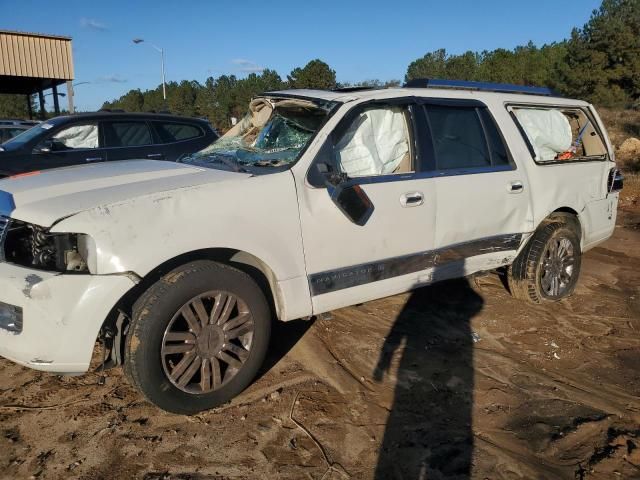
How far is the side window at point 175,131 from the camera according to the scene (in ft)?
26.8

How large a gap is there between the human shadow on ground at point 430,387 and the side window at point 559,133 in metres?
1.60

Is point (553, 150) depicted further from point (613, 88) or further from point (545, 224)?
point (613, 88)

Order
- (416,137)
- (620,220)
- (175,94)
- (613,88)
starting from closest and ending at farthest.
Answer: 1. (416,137)
2. (620,220)
3. (613,88)
4. (175,94)

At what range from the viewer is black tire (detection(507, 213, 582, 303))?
4848 millimetres

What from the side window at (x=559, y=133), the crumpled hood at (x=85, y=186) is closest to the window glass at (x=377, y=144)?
the crumpled hood at (x=85, y=186)

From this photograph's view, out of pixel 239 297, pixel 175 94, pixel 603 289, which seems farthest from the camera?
pixel 175 94

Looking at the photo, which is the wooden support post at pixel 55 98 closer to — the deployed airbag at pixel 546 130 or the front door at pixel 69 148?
the front door at pixel 69 148

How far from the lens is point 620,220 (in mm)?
9469

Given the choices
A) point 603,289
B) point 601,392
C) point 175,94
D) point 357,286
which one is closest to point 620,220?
point 603,289

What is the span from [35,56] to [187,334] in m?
20.4

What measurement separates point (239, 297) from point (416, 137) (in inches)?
71.4

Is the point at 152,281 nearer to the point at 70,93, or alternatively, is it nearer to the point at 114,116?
the point at 114,116

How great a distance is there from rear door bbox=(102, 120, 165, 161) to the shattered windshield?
354 cm

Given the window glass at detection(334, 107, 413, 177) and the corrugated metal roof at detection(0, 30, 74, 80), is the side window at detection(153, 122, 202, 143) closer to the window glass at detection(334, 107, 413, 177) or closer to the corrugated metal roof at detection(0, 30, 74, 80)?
the window glass at detection(334, 107, 413, 177)
